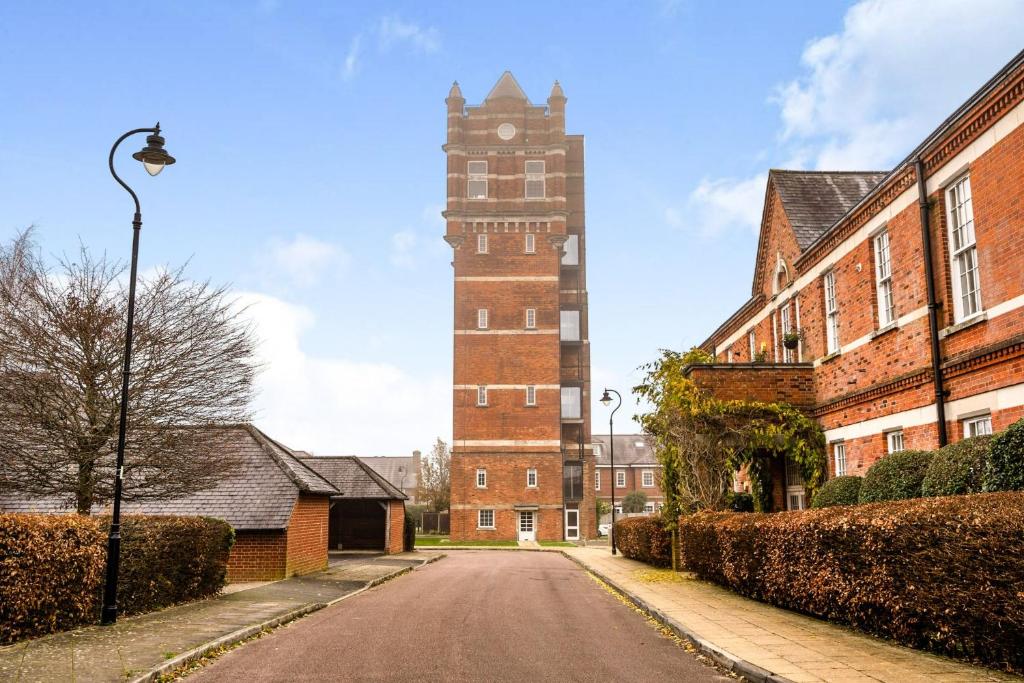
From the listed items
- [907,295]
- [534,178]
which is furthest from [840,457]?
[534,178]

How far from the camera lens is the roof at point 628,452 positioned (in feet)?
303

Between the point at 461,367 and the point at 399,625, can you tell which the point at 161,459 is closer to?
the point at 399,625

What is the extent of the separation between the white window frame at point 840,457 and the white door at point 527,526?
37.1 meters

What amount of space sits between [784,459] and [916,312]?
8.49m

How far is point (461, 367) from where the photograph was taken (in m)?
56.9

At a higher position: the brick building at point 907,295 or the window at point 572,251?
the window at point 572,251

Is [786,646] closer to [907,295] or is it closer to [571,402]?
[907,295]

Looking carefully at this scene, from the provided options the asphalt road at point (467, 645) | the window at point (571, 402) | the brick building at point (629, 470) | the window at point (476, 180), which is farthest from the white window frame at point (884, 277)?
the brick building at point (629, 470)

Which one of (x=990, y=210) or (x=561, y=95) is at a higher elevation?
(x=561, y=95)

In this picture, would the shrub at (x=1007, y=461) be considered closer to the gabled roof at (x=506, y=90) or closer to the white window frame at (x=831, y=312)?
the white window frame at (x=831, y=312)

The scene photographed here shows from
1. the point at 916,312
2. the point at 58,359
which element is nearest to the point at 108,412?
the point at 58,359

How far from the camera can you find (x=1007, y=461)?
10.9 m

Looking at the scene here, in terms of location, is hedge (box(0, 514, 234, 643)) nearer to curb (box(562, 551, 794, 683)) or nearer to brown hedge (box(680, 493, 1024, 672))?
curb (box(562, 551, 794, 683))

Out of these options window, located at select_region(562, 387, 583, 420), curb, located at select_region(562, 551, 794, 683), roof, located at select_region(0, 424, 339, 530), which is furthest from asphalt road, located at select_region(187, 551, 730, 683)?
window, located at select_region(562, 387, 583, 420)
